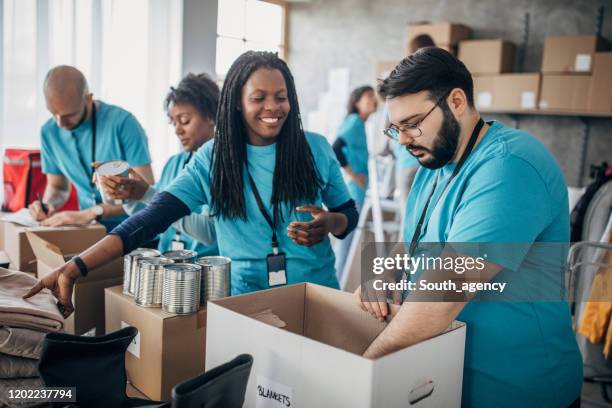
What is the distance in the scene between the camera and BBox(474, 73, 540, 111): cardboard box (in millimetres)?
4871

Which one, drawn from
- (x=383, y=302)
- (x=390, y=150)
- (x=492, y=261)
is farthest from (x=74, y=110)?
(x=390, y=150)

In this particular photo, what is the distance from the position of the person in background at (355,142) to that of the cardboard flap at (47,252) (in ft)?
8.81

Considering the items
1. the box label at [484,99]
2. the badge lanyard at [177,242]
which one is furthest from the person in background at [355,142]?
the badge lanyard at [177,242]

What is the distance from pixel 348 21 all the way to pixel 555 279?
20.4ft

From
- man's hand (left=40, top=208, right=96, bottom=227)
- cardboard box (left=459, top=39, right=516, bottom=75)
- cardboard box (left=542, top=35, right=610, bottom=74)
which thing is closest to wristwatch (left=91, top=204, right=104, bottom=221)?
man's hand (left=40, top=208, right=96, bottom=227)

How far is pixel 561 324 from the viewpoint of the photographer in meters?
1.05

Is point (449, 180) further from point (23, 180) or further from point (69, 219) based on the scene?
point (23, 180)

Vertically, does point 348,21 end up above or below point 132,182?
above

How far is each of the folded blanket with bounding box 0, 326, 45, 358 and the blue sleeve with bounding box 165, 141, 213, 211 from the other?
554mm

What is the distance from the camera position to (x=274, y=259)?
1507mm

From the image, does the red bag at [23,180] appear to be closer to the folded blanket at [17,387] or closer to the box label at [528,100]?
the folded blanket at [17,387]

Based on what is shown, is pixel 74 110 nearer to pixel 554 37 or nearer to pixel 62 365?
pixel 62 365

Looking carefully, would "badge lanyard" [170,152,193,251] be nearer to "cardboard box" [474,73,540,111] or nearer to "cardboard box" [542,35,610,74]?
"cardboard box" [474,73,540,111]

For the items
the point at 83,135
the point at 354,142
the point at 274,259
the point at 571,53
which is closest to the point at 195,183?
the point at 274,259
